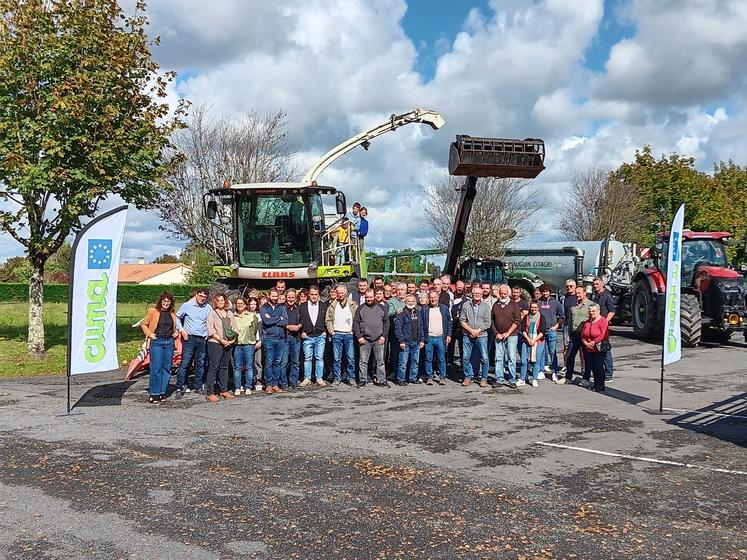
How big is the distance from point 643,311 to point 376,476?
45.5ft

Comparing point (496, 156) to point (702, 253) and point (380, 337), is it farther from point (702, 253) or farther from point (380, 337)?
point (702, 253)

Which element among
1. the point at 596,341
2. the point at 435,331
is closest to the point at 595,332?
the point at 596,341

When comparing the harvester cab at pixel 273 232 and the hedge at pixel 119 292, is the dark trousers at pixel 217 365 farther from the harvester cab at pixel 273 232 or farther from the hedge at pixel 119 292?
the hedge at pixel 119 292

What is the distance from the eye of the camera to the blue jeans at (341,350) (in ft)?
39.5

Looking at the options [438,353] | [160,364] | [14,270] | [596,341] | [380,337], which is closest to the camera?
[160,364]

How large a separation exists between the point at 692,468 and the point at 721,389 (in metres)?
5.09

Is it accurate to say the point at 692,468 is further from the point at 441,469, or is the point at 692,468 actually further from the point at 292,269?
the point at 292,269

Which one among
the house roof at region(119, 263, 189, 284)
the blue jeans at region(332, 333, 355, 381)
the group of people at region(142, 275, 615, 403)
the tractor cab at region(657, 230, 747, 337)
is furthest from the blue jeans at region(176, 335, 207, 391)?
the house roof at region(119, 263, 189, 284)

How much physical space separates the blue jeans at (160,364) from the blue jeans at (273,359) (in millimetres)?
1629

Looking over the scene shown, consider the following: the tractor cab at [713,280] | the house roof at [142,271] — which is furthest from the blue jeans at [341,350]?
the house roof at [142,271]

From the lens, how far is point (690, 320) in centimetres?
1612

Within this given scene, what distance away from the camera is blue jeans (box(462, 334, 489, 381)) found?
39.5 feet

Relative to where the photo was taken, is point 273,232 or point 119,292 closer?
point 273,232

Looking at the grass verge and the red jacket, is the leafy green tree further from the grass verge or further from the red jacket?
the red jacket
